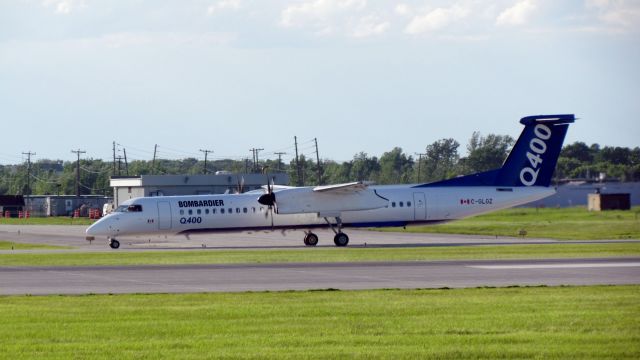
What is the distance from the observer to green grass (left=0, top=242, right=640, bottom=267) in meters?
35.0

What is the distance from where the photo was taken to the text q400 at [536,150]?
47.5 m

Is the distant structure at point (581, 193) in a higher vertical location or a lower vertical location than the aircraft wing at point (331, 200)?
higher

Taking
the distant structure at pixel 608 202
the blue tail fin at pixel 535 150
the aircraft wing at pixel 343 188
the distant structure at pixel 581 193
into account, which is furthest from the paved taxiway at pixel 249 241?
the distant structure at pixel 581 193

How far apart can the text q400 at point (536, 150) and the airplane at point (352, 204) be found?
48mm

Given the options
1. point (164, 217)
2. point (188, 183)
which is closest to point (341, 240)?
point (164, 217)

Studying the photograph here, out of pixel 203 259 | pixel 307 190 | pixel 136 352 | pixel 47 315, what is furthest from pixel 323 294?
pixel 307 190

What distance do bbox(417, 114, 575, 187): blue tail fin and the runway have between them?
1560cm

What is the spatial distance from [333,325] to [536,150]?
3218 centimetres

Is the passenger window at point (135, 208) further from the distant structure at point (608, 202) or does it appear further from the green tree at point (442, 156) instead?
the green tree at point (442, 156)

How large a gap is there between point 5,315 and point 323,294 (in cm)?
690

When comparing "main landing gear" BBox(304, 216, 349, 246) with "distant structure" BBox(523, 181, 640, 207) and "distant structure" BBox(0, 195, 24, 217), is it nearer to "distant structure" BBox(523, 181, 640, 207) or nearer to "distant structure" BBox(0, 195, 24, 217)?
"distant structure" BBox(523, 181, 640, 207)

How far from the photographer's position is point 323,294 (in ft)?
72.9

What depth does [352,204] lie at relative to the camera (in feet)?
156

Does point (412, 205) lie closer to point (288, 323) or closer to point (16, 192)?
point (288, 323)
